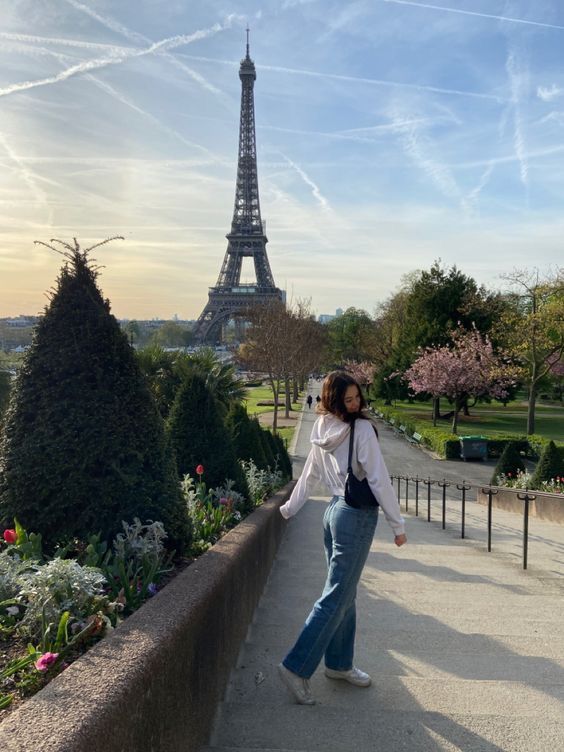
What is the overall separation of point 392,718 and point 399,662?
0.82 m

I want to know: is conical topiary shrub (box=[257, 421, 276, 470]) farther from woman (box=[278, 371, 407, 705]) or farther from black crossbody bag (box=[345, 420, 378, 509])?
black crossbody bag (box=[345, 420, 378, 509])

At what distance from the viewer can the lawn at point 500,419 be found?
1359 inches

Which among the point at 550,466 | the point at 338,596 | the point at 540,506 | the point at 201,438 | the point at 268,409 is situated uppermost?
the point at 201,438

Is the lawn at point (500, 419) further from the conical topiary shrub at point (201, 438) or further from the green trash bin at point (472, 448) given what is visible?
the conical topiary shrub at point (201, 438)

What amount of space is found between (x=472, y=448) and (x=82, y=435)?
75.1 feet

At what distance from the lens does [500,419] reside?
136 ft

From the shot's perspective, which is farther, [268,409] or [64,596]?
[268,409]

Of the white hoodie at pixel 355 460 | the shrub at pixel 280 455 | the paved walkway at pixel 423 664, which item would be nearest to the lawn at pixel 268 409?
the shrub at pixel 280 455

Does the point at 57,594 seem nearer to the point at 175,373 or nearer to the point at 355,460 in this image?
the point at 355,460

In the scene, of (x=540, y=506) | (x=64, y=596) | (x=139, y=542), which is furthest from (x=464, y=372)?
(x=64, y=596)

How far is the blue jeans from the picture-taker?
3.24 meters

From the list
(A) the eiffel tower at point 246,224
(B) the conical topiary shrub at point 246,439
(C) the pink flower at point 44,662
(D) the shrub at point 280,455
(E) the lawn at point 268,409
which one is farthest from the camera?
(A) the eiffel tower at point 246,224

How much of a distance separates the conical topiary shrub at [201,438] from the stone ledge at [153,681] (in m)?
3.15

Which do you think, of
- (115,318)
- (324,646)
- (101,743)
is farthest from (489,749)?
(115,318)
